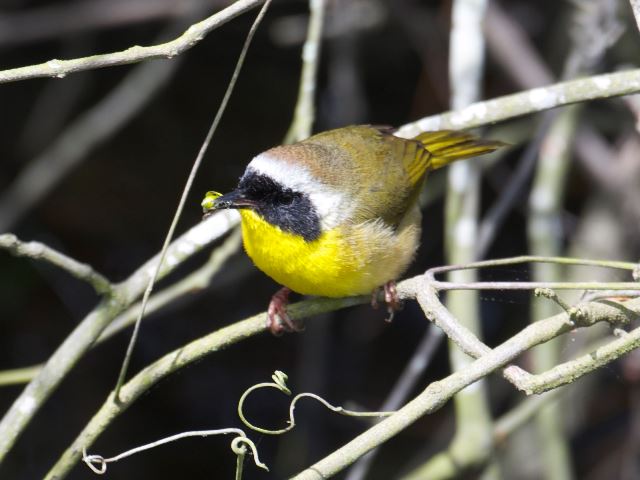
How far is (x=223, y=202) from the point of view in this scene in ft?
9.38

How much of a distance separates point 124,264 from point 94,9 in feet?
4.84

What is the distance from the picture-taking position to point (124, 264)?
5.59 metres

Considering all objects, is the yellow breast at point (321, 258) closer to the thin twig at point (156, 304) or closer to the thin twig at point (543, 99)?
the thin twig at point (156, 304)

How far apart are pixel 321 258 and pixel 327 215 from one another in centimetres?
21

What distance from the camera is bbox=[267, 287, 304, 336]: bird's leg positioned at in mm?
2799

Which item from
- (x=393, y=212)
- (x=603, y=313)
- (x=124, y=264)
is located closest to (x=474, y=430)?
(x=393, y=212)

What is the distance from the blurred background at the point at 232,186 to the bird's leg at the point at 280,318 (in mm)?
1408

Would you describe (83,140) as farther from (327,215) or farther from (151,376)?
(151,376)

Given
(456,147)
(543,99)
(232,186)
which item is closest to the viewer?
(543,99)

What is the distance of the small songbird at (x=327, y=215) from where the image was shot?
119 inches

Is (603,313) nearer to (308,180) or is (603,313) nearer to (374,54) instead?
(308,180)

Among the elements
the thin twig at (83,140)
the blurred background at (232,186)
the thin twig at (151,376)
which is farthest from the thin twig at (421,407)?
the thin twig at (83,140)

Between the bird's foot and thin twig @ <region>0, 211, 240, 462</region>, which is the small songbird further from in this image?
thin twig @ <region>0, 211, 240, 462</region>

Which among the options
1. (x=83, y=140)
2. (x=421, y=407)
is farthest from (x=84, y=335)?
(x=83, y=140)
